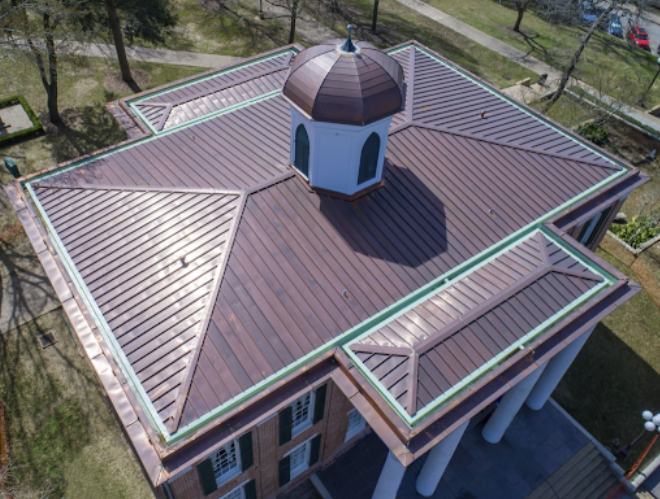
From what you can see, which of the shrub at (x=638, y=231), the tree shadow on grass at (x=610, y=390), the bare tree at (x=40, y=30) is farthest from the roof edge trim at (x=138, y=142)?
the shrub at (x=638, y=231)

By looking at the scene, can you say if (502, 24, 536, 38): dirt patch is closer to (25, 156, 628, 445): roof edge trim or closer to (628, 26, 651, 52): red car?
(628, 26, 651, 52): red car

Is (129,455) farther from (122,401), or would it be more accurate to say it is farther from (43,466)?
(122,401)

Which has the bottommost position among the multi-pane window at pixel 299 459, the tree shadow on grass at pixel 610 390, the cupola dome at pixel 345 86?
the tree shadow on grass at pixel 610 390

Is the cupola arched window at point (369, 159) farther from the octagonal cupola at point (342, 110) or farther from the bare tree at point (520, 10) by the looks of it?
the bare tree at point (520, 10)

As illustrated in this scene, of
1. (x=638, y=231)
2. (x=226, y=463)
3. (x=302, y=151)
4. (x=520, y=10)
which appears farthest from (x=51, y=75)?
(x=520, y=10)

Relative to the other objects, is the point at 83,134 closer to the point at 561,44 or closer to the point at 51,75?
the point at 51,75

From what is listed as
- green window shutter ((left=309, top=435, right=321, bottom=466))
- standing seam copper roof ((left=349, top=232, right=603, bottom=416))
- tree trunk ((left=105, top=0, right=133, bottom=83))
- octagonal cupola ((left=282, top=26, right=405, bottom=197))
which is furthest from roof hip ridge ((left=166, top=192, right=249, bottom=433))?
tree trunk ((left=105, top=0, right=133, bottom=83))

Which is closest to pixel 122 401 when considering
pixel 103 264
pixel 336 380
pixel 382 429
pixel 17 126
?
pixel 103 264
